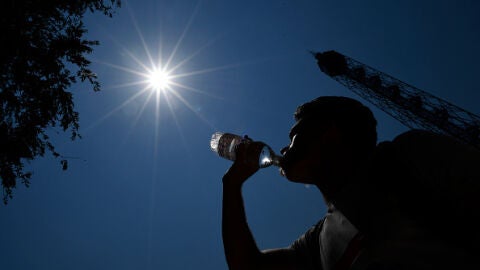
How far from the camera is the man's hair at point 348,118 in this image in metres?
1.66

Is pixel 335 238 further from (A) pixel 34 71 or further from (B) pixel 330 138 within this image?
(A) pixel 34 71

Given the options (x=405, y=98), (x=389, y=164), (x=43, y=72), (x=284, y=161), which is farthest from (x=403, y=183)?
(x=405, y=98)

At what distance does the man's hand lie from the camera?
214 centimetres

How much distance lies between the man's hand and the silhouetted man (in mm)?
125

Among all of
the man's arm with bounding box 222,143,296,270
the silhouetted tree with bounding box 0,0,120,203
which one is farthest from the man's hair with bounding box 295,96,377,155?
the silhouetted tree with bounding box 0,0,120,203

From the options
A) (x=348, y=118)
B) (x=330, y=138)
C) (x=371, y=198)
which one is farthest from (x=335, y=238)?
(x=348, y=118)

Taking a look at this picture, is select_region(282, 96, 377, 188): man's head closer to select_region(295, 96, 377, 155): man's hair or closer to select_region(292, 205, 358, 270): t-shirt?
select_region(295, 96, 377, 155): man's hair

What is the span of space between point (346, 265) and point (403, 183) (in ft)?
1.51

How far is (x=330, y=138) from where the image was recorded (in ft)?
5.66

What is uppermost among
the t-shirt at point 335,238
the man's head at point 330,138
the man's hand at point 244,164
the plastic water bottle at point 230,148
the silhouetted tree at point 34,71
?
the silhouetted tree at point 34,71

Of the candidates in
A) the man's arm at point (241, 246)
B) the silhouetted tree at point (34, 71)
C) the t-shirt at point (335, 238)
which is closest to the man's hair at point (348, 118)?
the t-shirt at point (335, 238)

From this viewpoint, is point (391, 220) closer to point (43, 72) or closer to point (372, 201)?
point (372, 201)

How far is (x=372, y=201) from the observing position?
1.15 m

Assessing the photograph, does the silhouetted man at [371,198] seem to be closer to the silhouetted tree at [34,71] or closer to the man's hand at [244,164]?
the man's hand at [244,164]
